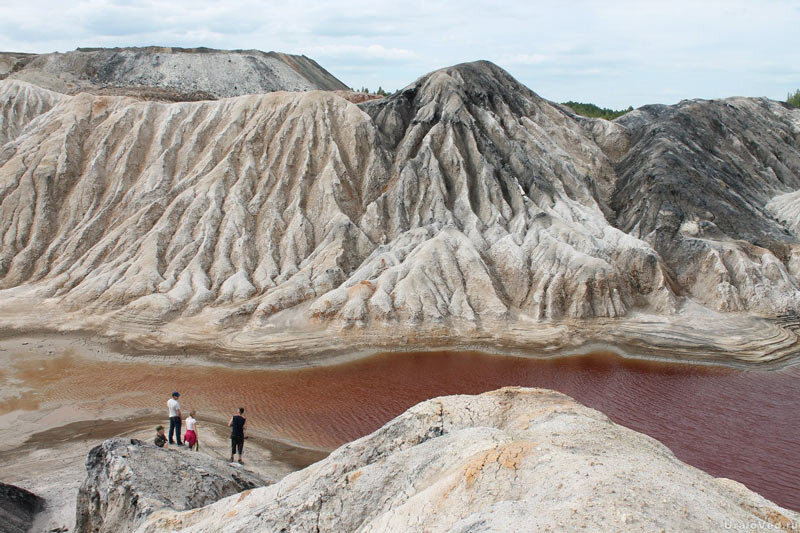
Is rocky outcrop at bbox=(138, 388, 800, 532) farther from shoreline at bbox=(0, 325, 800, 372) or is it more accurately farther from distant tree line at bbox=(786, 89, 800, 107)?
distant tree line at bbox=(786, 89, 800, 107)

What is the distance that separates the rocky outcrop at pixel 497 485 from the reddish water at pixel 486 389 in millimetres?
9758

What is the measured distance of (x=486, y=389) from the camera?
25.9 meters

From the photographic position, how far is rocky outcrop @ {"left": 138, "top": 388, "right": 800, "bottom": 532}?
7043 millimetres

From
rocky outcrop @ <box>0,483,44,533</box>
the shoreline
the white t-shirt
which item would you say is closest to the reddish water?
the shoreline

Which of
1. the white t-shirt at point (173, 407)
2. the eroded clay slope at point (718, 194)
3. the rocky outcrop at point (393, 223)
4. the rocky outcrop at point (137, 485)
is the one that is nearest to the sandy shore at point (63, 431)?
the white t-shirt at point (173, 407)

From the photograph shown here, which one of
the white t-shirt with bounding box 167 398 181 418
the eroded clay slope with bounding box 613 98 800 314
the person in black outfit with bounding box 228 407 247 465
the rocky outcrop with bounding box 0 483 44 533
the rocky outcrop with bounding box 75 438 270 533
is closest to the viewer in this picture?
the rocky outcrop with bounding box 75 438 270 533

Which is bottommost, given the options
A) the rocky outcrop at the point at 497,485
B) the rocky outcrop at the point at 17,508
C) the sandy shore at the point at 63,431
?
the sandy shore at the point at 63,431

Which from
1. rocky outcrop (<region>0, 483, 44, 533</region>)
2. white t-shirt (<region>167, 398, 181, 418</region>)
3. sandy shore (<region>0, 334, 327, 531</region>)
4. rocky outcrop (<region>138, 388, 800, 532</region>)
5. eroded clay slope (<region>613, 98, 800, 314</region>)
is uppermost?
eroded clay slope (<region>613, 98, 800, 314</region>)

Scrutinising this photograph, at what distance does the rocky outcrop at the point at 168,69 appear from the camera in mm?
73906

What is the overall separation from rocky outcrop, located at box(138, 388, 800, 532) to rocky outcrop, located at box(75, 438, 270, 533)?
0.87 metres

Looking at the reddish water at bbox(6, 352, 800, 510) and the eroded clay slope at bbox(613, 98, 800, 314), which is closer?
the reddish water at bbox(6, 352, 800, 510)

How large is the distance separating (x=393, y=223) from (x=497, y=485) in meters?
34.6

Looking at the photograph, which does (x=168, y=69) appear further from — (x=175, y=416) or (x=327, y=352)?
(x=175, y=416)

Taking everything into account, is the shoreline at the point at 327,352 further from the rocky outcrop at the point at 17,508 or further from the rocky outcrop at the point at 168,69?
the rocky outcrop at the point at 168,69
